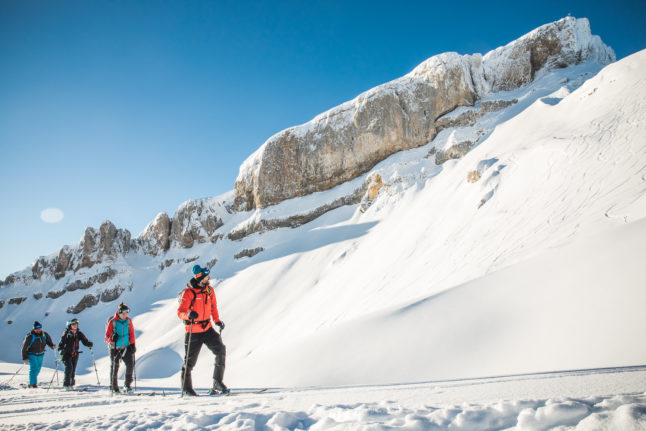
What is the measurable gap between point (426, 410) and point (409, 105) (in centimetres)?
3515

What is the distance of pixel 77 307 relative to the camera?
39625 millimetres

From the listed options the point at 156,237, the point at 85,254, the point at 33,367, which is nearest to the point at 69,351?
the point at 33,367

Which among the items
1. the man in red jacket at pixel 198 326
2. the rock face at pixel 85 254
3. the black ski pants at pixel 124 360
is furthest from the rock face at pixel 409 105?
the man in red jacket at pixel 198 326

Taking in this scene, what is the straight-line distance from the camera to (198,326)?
4.80 meters

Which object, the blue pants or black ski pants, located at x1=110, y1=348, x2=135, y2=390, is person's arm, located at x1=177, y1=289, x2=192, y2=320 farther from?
the blue pants

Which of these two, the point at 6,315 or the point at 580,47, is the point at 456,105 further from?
the point at 6,315

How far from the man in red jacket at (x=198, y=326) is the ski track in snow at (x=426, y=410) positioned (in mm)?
1193

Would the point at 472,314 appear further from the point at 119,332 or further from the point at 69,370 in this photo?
the point at 69,370

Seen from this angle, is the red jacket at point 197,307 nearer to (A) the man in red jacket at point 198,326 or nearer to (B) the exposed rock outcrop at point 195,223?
(A) the man in red jacket at point 198,326

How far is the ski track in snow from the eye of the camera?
70.9 inches

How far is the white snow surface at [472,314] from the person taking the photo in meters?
2.45

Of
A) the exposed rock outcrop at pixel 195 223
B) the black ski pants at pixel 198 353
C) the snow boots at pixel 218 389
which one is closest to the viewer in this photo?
the snow boots at pixel 218 389

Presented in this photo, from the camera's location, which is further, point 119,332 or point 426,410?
point 119,332

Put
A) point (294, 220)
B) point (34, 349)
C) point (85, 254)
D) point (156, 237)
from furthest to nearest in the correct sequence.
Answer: point (156, 237), point (85, 254), point (294, 220), point (34, 349)
